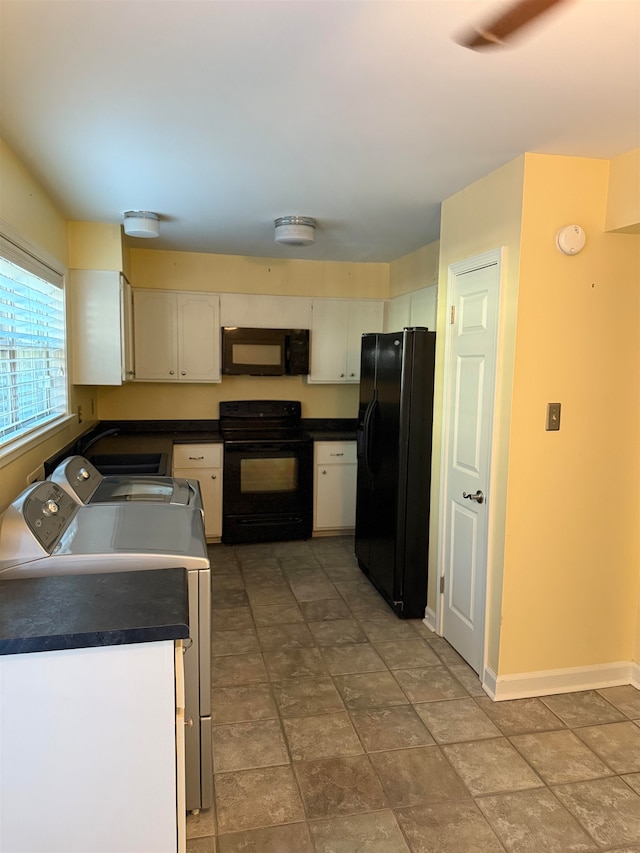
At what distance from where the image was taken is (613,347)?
2.52 meters

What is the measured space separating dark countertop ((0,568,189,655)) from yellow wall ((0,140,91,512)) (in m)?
0.81

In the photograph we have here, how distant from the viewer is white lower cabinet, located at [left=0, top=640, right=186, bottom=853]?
50.4 inches

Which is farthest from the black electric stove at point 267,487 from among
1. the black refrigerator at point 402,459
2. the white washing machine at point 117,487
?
the white washing machine at point 117,487

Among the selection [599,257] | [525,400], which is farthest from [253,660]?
[599,257]

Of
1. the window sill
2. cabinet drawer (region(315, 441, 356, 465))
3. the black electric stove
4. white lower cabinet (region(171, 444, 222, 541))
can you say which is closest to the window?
the window sill

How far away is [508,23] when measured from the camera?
3.24ft

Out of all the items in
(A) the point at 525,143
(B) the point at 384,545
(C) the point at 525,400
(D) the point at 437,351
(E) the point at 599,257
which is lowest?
(B) the point at 384,545

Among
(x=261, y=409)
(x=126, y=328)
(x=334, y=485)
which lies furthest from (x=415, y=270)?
(x=126, y=328)

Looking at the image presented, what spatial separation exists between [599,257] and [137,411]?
3.52m

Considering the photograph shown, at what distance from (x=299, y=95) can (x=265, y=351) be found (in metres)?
2.94

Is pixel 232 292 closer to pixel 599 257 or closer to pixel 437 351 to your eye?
pixel 437 351

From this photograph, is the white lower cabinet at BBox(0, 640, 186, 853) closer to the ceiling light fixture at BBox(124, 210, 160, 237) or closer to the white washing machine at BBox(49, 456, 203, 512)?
the white washing machine at BBox(49, 456, 203, 512)

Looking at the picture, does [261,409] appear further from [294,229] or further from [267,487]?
[294,229]

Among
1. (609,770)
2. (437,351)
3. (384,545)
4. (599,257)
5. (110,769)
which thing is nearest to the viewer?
(110,769)
